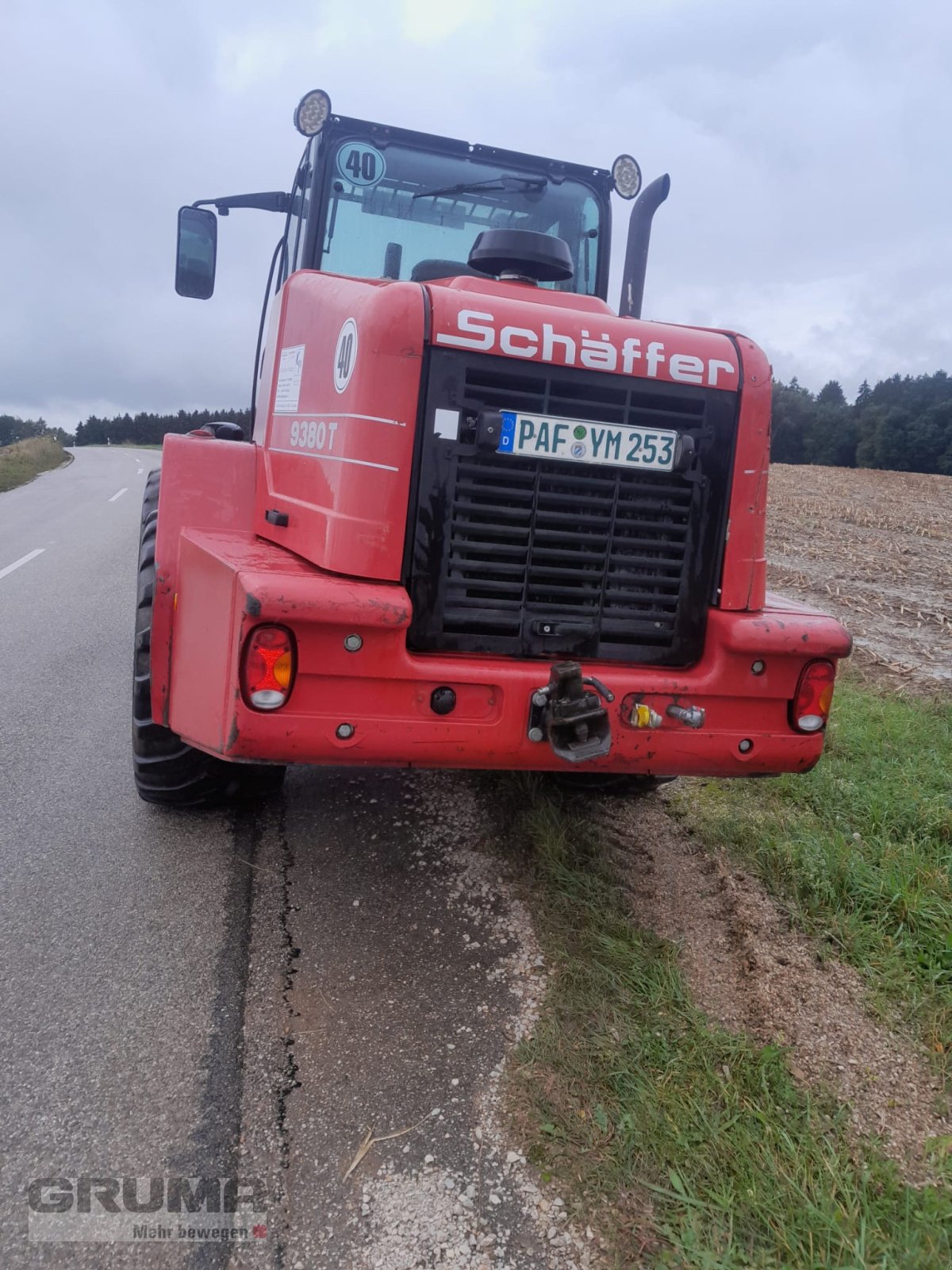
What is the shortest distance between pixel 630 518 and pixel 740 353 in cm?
68

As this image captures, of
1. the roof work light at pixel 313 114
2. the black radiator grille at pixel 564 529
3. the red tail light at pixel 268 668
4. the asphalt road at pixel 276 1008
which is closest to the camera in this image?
the asphalt road at pixel 276 1008

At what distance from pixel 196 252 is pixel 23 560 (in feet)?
22.6

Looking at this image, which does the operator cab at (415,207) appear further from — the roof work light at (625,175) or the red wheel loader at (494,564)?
the red wheel loader at (494,564)

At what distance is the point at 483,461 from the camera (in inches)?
118

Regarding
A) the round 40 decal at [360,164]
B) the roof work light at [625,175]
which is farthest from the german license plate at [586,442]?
the roof work light at [625,175]

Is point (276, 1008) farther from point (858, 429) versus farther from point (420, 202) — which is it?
point (858, 429)

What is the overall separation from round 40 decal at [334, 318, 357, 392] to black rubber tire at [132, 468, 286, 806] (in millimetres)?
1049

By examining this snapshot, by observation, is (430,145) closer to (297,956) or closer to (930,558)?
(297,956)

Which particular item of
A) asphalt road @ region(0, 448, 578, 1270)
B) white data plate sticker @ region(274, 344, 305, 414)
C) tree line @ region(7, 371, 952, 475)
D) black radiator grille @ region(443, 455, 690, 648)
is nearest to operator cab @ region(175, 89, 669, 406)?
white data plate sticker @ region(274, 344, 305, 414)

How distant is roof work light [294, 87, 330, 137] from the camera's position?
13.6 ft

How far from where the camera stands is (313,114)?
4152 millimetres

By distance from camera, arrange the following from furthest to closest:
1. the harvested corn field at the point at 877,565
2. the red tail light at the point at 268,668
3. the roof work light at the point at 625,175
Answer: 1. the harvested corn field at the point at 877,565
2. the roof work light at the point at 625,175
3. the red tail light at the point at 268,668

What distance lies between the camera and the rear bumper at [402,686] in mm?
2787

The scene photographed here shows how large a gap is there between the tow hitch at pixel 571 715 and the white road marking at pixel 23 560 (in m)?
7.94
